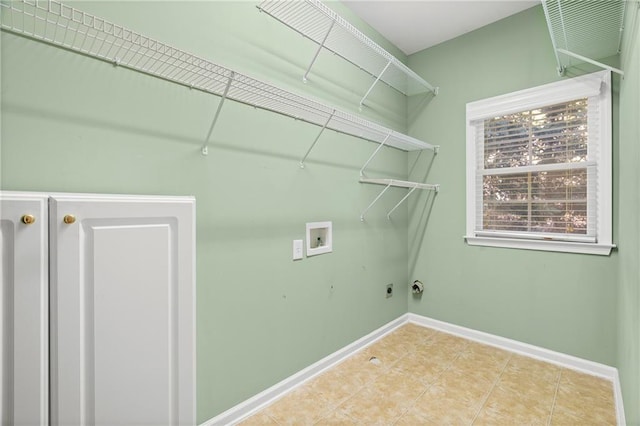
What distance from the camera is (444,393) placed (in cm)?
186

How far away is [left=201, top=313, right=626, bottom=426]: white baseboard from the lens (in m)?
1.63

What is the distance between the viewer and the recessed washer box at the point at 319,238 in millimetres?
2020

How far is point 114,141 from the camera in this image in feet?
3.94

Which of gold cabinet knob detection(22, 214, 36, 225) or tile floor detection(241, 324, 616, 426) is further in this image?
tile floor detection(241, 324, 616, 426)

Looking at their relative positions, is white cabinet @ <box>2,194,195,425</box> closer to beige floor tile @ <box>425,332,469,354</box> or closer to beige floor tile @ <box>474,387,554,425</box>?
beige floor tile @ <box>474,387,554,425</box>

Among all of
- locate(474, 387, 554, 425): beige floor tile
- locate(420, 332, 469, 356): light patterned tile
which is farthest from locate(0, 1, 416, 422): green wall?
locate(474, 387, 554, 425): beige floor tile

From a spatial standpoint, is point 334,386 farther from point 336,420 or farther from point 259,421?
point 259,421

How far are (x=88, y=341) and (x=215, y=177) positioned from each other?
0.86 meters

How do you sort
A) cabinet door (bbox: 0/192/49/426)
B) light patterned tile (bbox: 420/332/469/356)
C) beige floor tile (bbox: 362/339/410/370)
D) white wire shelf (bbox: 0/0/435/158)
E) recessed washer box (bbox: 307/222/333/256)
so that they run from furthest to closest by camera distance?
1. light patterned tile (bbox: 420/332/469/356)
2. beige floor tile (bbox: 362/339/410/370)
3. recessed washer box (bbox: 307/222/333/256)
4. white wire shelf (bbox: 0/0/435/158)
5. cabinet door (bbox: 0/192/49/426)

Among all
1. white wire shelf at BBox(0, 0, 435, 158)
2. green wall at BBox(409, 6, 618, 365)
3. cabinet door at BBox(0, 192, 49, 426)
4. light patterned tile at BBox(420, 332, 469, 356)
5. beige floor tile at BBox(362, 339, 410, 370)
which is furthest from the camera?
light patterned tile at BBox(420, 332, 469, 356)

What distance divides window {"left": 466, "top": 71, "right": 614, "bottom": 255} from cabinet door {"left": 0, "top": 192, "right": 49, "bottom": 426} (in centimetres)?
281

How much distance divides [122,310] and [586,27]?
113 inches

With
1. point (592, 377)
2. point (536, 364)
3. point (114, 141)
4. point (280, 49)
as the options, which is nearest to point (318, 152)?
point (280, 49)

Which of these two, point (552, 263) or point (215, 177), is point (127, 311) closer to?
point (215, 177)
